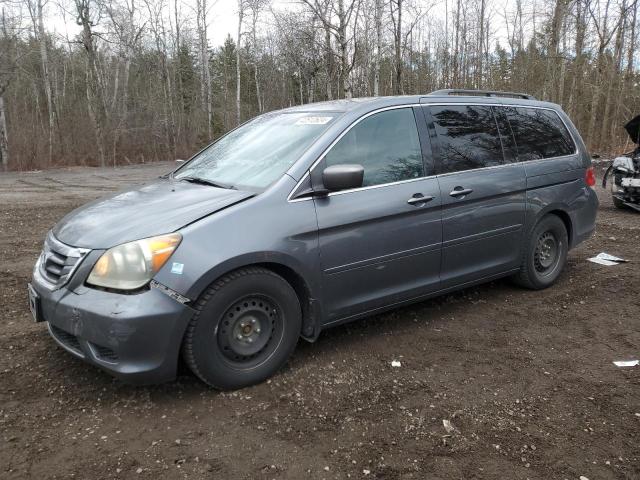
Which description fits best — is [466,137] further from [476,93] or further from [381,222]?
[381,222]

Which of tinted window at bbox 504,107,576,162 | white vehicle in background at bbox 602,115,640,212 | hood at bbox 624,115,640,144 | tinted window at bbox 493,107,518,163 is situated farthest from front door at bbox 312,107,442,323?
hood at bbox 624,115,640,144

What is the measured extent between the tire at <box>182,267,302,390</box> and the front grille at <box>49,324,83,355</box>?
0.63 metres

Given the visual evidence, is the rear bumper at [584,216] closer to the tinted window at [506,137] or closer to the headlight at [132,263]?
the tinted window at [506,137]

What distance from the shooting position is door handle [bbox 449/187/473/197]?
4.10 metres

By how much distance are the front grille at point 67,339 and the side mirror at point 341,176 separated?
5.89 feet

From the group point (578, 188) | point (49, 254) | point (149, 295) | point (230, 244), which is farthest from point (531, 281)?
point (49, 254)

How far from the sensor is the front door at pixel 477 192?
Answer: 4.14 meters

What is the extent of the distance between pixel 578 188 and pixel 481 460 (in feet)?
11.9

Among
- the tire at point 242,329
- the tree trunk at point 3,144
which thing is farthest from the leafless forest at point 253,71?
the tire at point 242,329

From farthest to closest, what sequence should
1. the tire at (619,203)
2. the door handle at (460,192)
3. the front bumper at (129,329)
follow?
the tire at (619,203) < the door handle at (460,192) < the front bumper at (129,329)

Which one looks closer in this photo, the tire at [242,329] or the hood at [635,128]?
the tire at [242,329]

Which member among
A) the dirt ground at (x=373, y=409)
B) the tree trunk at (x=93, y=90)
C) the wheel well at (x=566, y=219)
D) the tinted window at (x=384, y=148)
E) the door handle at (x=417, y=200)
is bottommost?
the dirt ground at (x=373, y=409)

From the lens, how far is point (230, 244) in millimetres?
3037

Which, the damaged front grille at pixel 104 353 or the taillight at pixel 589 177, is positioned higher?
the taillight at pixel 589 177
